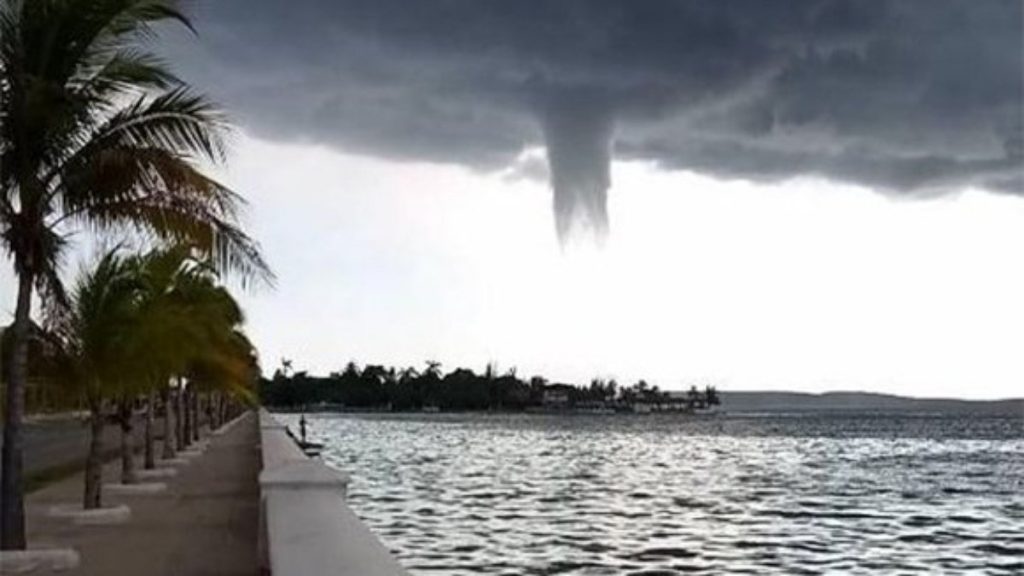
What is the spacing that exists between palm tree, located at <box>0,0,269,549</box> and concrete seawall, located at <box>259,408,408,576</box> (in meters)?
2.65

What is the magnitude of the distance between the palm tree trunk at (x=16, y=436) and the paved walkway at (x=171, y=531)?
688mm

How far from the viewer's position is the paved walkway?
1295cm

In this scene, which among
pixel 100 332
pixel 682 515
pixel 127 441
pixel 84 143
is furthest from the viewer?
pixel 682 515

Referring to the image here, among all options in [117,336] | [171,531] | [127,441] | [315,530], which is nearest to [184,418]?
[127,441]

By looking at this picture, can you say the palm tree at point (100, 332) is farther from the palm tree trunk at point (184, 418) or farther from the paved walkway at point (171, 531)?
the palm tree trunk at point (184, 418)

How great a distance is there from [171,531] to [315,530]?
8.22 meters

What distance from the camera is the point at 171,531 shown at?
16.0m

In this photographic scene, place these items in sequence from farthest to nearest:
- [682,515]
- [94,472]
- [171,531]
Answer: [682,515] < [94,472] < [171,531]

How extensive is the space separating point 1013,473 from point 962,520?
103ft

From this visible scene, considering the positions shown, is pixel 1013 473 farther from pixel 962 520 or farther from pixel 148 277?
pixel 148 277

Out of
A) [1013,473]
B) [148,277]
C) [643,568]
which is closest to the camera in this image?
[148,277]

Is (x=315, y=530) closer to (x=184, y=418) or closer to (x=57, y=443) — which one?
(x=184, y=418)

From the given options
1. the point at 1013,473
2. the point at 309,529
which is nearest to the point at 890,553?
the point at 309,529

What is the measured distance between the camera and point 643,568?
2242cm
